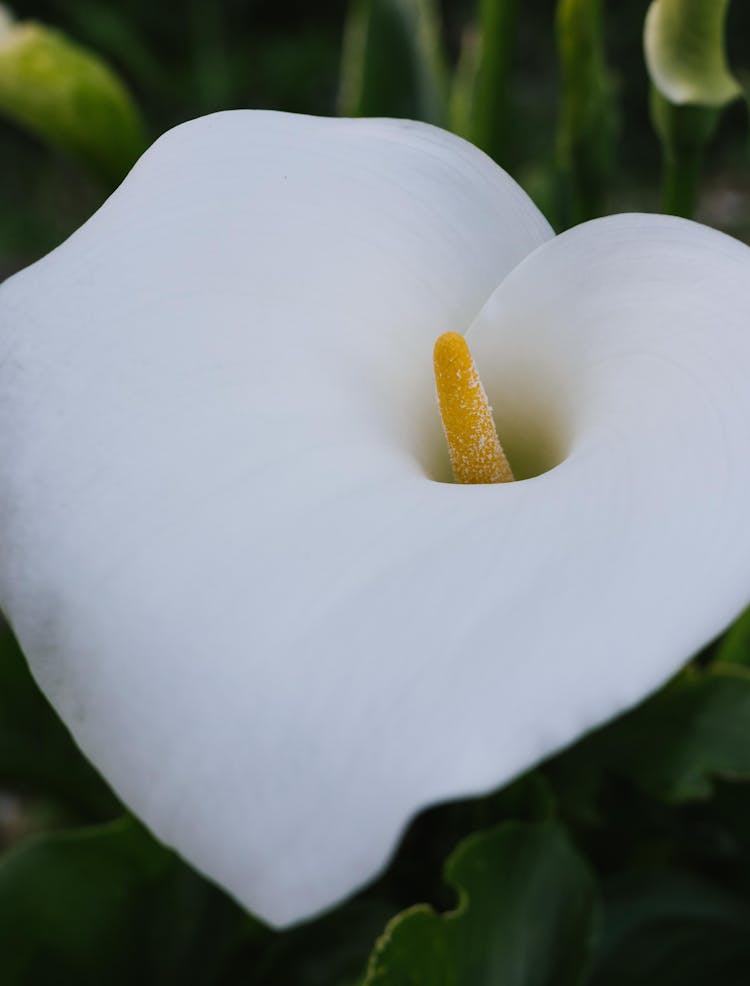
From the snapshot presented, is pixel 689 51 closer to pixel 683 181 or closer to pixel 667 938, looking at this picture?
pixel 683 181

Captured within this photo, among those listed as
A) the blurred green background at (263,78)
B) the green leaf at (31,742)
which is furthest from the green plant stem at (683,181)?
the blurred green background at (263,78)

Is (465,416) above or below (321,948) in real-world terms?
above

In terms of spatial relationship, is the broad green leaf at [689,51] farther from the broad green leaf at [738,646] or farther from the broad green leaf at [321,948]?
the broad green leaf at [321,948]

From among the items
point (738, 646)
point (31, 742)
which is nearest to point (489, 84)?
point (738, 646)

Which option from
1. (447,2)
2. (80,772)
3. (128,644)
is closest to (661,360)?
(128,644)

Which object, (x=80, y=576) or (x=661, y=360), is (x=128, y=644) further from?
(x=661, y=360)

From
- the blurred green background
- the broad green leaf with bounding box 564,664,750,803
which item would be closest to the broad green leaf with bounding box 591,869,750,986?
the broad green leaf with bounding box 564,664,750,803

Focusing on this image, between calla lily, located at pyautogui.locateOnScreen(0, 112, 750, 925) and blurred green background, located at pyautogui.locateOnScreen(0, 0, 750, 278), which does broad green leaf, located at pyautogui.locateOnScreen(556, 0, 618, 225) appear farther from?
blurred green background, located at pyautogui.locateOnScreen(0, 0, 750, 278)

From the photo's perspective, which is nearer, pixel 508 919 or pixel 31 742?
pixel 508 919
